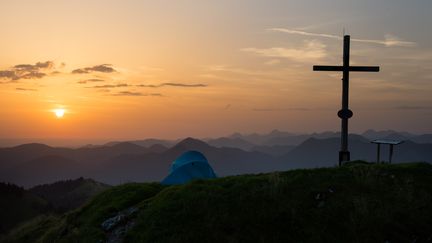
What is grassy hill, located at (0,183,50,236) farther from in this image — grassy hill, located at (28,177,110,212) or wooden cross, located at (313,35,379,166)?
wooden cross, located at (313,35,379,166)

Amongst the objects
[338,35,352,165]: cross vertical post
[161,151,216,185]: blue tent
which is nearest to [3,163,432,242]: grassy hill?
[161,151,216,185]: blue tent

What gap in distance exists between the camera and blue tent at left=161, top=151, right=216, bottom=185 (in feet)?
93.1

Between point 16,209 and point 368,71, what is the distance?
197 ft

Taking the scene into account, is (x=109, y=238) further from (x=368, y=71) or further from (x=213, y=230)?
(x=368, y=71)

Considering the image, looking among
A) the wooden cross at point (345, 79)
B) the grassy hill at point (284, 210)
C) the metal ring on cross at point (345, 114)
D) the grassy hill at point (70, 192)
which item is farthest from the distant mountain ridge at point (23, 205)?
the metal ring on cross at point (345, 114)

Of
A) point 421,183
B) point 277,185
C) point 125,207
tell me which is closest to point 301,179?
point 277,185

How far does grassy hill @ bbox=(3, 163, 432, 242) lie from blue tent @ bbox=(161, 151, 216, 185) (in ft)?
24.1

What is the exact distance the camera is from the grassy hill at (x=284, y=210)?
14.9 meters

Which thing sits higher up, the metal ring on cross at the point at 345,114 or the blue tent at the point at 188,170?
the metal ring on cross at the point at 345,114

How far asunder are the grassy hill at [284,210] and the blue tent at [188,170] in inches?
289

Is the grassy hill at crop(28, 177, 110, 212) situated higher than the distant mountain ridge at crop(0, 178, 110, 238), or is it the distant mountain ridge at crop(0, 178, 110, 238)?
the distant mountain ridge at crop(0, 178, 110, 238)

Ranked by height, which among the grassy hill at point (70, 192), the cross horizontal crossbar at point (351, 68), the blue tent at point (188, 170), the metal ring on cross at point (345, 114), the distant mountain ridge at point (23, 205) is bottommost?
the grassy hill at point (70, 192)

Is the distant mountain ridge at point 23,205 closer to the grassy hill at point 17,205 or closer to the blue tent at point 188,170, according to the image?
the grassy hill at point 17,205

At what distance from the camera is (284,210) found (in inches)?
636
